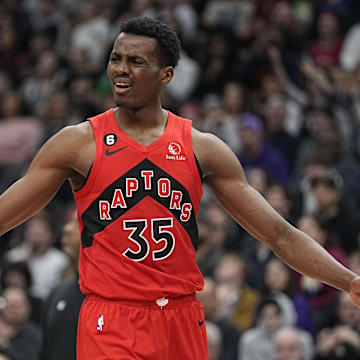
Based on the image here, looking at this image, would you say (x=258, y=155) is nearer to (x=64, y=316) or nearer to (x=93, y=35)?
(x=93, y=35)

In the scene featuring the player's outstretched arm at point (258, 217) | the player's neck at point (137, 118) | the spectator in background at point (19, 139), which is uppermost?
the player's neck at point (137, 118)

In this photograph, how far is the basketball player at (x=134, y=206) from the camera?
15.2 ft

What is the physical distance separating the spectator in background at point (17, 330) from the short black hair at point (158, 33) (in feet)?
14.5

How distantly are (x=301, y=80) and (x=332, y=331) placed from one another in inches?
182

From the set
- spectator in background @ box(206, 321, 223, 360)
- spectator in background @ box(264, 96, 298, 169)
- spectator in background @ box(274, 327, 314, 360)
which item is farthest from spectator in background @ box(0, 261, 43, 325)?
spectator in background @ box(264, 96, 298, 169)

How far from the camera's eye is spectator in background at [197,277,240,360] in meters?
8.72

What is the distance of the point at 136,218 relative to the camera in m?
4.64

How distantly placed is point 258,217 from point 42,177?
111 cm

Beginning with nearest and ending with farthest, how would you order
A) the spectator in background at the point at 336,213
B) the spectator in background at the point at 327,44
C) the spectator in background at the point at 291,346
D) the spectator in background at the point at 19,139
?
the spectator in background at the point at 291,346
the spectator in background at the point at 336,213
the spectator in background at the point at 327,44
the spectator in background at the point at 19,139

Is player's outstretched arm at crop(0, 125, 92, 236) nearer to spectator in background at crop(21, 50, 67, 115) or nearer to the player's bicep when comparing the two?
the player's bicep

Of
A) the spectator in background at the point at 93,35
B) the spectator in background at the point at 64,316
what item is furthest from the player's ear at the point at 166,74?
the spectator in background at the point at 93,35

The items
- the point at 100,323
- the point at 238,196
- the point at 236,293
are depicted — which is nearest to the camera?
the point at 100,323

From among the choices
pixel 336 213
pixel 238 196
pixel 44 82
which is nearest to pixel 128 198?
pixel 238 196

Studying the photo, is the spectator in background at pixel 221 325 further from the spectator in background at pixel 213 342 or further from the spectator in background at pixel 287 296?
the spectator in background at pixel 287 296
